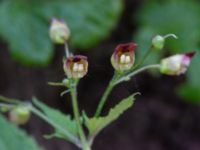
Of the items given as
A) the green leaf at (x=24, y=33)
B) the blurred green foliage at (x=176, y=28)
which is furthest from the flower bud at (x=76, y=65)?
the blurred green foliage at (x=176, y=28)

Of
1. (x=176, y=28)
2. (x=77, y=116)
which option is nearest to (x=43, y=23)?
(x=176, y=28)

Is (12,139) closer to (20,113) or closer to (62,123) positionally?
(20,113)

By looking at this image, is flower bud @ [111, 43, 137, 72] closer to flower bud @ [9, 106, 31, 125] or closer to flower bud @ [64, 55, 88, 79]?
flower bud @ [64, 55, 88, 79]

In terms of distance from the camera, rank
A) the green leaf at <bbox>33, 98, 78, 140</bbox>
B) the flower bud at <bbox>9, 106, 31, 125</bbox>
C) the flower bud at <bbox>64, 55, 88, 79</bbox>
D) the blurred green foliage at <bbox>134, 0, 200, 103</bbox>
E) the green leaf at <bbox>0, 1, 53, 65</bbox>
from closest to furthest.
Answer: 1. the flower bud at <bbox>64, 55, 88, 79</bbox>
2. the green leaf at <bbox>33, 98, 78, 140</bbox>
3. the flower bud at <bbox>9, 106, 31, 125</bbox>
4. the green leaf at <bbox>0, 1, 53, 65</bbox>
5. the blurred green foliage at <bbox>134, 0, 200, 103</bbox>

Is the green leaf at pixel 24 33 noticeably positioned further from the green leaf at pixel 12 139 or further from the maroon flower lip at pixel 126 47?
the maroon flower lip at pixel 126 47

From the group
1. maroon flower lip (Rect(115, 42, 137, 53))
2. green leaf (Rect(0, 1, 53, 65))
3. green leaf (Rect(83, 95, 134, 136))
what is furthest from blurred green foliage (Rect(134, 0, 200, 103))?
maroon flower lip (Rect(115, 42, 137, 53))
